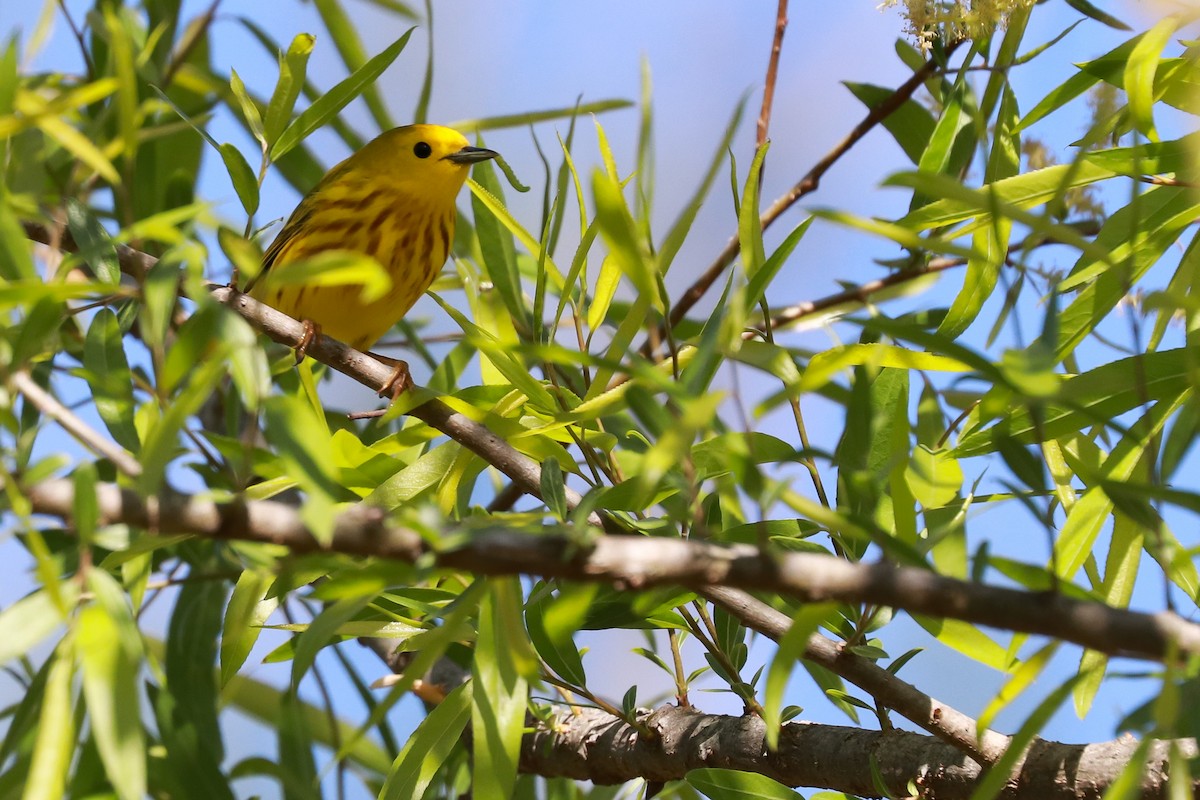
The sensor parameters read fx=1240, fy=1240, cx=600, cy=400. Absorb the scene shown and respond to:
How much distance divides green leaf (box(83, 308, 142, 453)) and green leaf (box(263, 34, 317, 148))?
25 cm

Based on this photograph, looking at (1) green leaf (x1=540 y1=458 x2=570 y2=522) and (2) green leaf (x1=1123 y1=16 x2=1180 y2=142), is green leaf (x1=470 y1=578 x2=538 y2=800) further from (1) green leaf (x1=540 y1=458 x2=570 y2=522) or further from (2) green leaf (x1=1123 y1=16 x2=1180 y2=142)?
(2) green leaf (x1=1123 y1=16 x2=1180 y2=142)

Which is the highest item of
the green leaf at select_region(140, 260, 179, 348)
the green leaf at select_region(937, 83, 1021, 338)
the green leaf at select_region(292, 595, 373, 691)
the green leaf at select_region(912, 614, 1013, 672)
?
the green leaf at select_region(937, 83, 1021, 338)

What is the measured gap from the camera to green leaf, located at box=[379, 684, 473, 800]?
29.2 inches

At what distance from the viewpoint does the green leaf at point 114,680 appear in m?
0.41

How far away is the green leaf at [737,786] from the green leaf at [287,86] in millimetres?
529

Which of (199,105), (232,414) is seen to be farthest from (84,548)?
(199,105)

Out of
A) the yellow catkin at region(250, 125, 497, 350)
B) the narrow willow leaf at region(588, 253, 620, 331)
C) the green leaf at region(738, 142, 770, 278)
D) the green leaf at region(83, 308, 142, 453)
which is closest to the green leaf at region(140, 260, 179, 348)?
the green leaf at region(83, 308, 142, 453)

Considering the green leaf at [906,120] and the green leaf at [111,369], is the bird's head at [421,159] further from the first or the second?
the green leaf at [111,369]

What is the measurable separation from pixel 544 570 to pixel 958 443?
1.19 ft

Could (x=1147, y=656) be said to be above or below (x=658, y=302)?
below

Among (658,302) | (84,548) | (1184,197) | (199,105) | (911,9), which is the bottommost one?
(84,548)

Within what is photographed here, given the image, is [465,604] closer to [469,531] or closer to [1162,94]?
[469,531]

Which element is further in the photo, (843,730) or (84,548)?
(843,730)

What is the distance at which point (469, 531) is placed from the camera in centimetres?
41
